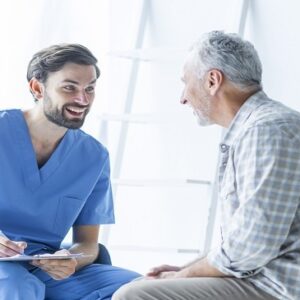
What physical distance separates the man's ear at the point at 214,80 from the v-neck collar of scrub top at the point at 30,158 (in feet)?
2.02

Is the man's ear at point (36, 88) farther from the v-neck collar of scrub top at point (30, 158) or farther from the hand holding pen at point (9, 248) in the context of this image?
the hand holding pen at point (9, 248)

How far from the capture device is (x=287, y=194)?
156cm

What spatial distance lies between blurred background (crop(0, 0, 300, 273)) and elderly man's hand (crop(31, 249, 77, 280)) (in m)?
0.74

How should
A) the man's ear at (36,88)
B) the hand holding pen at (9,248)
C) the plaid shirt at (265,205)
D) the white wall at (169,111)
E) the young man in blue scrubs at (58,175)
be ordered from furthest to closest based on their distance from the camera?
the white wall at (169,111), the man's ear at (36,88), the young man in blue scrubs at (58,175), the hand holding pen at (9,248), the plaid shirt at (265,205)

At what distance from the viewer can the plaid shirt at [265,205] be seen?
156 cm

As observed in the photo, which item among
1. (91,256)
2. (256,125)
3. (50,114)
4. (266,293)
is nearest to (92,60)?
(50,114)

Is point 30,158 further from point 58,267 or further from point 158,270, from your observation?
point 158,270

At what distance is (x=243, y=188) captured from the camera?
5.25ft

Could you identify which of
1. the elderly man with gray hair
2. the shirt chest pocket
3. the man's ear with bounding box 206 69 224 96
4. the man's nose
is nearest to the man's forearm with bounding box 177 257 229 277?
the elderly man with gray hair

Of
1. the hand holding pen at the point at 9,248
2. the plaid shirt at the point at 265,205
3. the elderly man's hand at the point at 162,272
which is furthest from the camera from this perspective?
the hand holding pen at the point at 9,248

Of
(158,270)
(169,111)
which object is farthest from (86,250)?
(169,111)

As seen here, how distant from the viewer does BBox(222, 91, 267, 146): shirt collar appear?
1705 mm

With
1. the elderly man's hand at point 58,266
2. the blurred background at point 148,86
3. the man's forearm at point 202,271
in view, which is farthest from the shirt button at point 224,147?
the blurred background at point 148,86

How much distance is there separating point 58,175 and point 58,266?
1.05 feet
